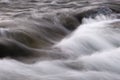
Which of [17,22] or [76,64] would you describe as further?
[17,22]

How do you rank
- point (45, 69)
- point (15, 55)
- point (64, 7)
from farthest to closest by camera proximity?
point (64, 7), point (15, 55), point (45, 69)

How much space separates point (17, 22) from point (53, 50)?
1873mm

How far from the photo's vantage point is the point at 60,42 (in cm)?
679

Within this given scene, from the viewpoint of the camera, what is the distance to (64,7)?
397 inches

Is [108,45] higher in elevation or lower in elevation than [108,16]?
lower

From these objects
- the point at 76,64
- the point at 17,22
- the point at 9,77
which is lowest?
the point at 9,77

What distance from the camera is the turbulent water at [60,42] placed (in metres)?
5.26

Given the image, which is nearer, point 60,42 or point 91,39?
point 60,42

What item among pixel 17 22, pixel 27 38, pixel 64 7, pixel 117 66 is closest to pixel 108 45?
pixel 117 66

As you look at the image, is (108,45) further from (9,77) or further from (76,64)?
(9,77)

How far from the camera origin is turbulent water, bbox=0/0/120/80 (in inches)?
207

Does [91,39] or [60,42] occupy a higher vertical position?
[91,39]

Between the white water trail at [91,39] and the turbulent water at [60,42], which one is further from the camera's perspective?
the white water trail at [91,39]

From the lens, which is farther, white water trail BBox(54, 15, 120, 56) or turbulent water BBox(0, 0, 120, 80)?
white water trail BBox(54, 15, 120, 56)
